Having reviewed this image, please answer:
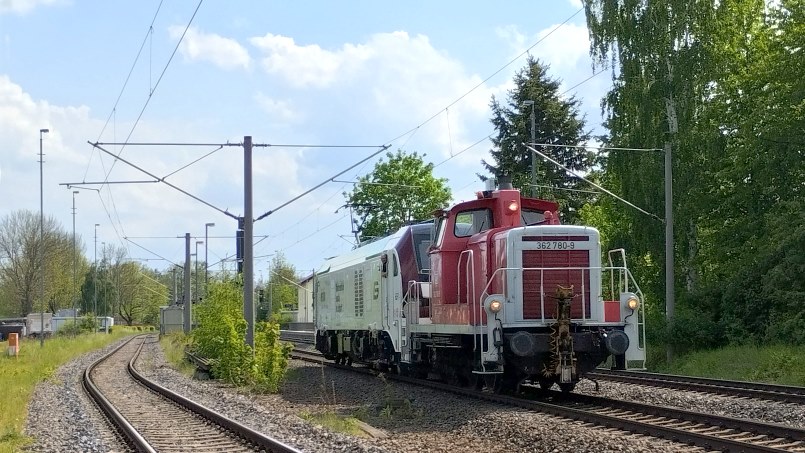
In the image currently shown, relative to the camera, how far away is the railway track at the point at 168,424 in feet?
37.8

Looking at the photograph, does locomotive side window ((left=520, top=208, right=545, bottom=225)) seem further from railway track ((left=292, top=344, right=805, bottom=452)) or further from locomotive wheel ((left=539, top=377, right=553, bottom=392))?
railway track ((left=292, top=344, right=805, bottom=452))

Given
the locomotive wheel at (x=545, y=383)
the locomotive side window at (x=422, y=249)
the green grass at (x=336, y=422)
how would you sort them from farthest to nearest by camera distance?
the locomotive side window at (x=422, y=249) → the locomotive wheel at (x=545, y=383) → the green grass at (x=336, y=422)

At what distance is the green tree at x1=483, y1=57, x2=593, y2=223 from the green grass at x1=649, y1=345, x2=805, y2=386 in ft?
77.5

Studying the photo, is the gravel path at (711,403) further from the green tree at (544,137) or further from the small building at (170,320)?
the small building at (170,320)

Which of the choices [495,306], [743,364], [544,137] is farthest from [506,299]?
[544,137]

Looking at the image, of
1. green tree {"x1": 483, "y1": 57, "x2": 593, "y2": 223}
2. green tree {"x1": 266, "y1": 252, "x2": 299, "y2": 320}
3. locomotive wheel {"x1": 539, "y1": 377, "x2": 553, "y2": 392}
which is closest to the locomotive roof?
locomotive wheel {"x1": 539, "y1": 377, "x2": 553, "y2": 392}

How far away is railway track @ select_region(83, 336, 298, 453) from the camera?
11516 millimetres

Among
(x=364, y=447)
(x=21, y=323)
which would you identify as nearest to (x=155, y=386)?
(x=364, y=447)

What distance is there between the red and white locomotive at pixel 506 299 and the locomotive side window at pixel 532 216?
26mm

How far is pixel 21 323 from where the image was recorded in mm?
77750

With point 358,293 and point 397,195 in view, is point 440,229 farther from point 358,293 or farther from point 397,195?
point 397,195

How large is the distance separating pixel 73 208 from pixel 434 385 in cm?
5072

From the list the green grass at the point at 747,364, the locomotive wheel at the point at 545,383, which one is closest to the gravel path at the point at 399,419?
the locomotive wheel at the point at 545,383

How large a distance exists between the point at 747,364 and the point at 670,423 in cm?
1112
